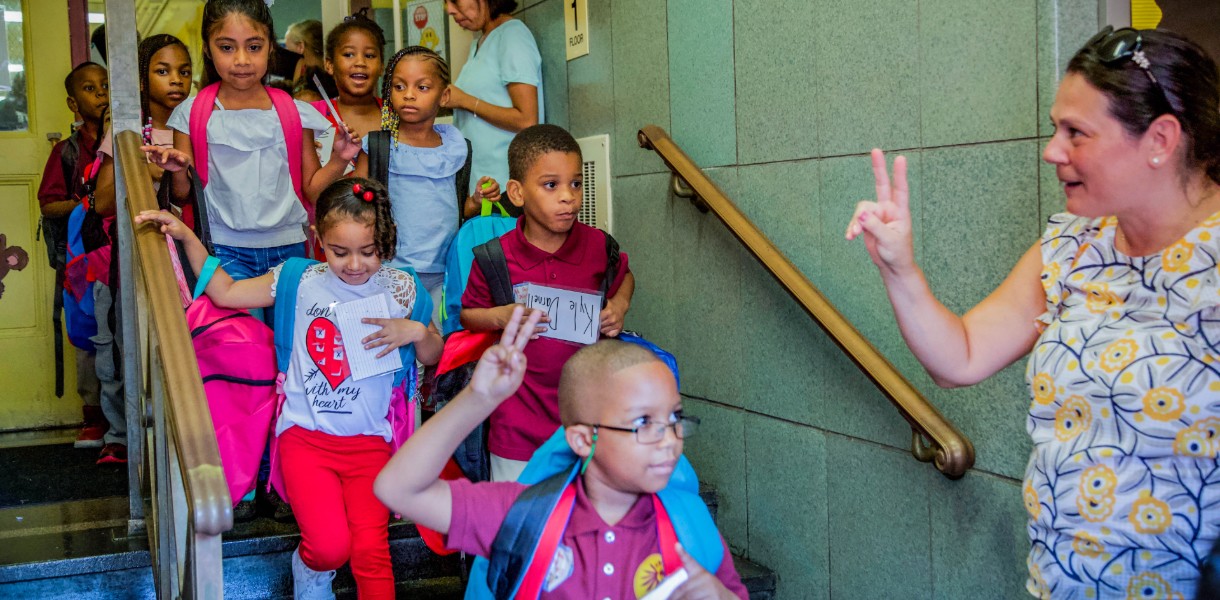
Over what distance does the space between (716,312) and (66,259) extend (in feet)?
12.0

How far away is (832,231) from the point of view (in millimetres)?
3287

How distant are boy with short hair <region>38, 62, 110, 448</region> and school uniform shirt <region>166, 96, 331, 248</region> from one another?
2.07 metres

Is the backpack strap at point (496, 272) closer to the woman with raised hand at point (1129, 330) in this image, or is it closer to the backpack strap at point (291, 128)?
the backpack strap at point (291, 128)

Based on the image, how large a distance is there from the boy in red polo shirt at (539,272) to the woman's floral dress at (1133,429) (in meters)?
1.61

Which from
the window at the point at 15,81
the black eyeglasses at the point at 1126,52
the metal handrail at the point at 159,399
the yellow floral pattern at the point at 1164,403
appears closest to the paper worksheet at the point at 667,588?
the yellow floral pattern at the point at 1164,403

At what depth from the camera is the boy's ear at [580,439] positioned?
201 centimetres

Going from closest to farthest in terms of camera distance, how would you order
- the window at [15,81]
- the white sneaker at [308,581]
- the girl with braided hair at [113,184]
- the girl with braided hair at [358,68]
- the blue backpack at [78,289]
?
the white sneaker at [308,581], the girl with braided hair at [113,184], the girl with braided hair at [358,68], the blue backpack at [78,289], the window at [15,81]

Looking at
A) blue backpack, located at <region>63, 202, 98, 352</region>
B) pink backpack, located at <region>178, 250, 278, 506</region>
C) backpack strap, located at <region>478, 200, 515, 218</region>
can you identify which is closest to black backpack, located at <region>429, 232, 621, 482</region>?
backpack strap, located at <region>478, 200, 515, 218</region>

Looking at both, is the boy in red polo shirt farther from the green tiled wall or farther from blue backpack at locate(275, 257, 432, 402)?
the green tiled wall

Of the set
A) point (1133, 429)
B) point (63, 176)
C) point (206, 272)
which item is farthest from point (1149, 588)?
point (63, 176)

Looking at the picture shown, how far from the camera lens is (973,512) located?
9.21 feet

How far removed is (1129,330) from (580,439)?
94 centimetres

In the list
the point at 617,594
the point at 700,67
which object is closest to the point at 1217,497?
the point at 617,594

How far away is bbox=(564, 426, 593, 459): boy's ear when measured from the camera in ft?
6.61
